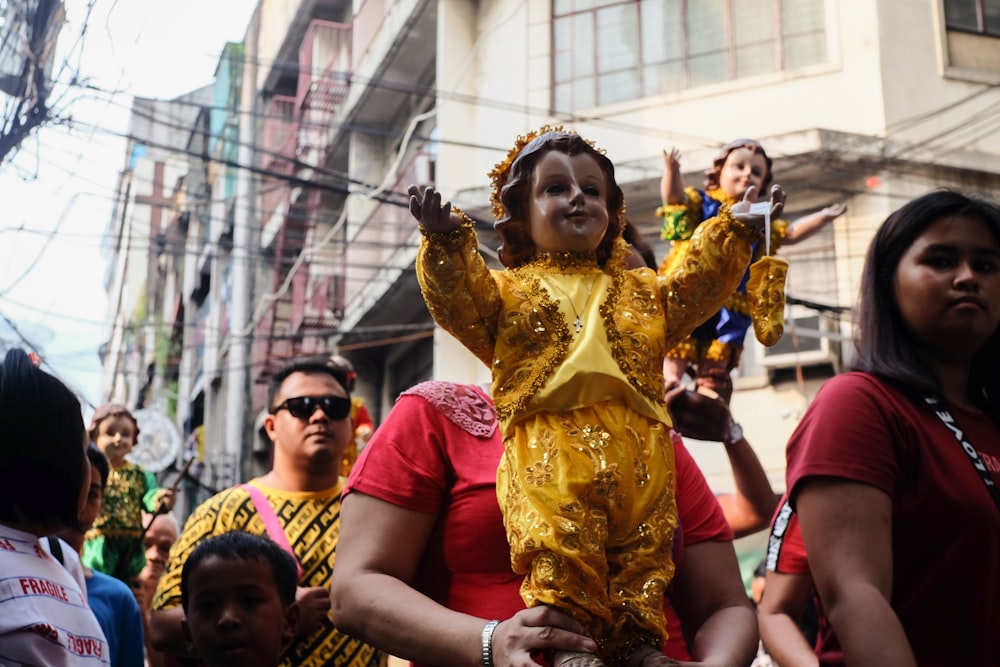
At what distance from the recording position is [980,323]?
316cm

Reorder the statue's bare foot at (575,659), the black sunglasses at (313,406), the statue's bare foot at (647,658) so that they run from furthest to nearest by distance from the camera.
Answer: the black sunglasses at (313,406), the statue's bare foot at (647,658), the statue's bare foot at (575,659)

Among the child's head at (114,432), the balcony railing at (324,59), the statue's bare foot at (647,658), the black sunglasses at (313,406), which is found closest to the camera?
the statue's bare foot at (647,658)

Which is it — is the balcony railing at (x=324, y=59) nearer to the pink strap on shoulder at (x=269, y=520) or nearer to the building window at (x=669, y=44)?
the building window at (x=669, y=44)

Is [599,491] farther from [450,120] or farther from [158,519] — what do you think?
[450,120]

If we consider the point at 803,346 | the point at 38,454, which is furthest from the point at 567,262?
the point at 803,346

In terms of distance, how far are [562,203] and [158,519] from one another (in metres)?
4.48

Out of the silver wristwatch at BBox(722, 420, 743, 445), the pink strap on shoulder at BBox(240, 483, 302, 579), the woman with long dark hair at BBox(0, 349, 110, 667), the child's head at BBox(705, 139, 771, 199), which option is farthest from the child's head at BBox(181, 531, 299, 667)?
the child's head at BBox(705, 139, 771, 199)

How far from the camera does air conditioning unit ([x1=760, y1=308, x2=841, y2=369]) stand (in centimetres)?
1434

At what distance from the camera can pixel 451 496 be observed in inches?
118

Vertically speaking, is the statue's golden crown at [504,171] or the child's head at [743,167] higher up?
the child's head at [743,167]

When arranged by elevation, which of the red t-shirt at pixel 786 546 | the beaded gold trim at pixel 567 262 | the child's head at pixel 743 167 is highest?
the child's head at pixel 743 167

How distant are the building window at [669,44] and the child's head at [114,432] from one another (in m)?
9.92

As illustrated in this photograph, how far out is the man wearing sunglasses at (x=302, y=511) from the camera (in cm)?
447

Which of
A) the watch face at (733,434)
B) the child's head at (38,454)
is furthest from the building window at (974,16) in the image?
the child's head at (38,454)
